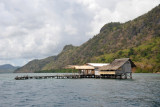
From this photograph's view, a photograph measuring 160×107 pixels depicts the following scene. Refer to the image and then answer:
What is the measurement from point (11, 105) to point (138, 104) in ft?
61.3

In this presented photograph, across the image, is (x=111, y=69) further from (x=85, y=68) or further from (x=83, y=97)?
(x=83, y=97)

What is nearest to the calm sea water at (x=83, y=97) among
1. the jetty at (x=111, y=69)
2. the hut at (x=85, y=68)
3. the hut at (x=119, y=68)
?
the hut at (x=119, y=68)

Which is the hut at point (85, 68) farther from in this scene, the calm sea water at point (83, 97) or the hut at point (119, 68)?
the calm sea water at point (83, 97)

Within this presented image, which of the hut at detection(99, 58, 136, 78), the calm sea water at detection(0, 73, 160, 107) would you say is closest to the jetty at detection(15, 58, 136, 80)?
the hut at detection(99, 58, 136, 78)

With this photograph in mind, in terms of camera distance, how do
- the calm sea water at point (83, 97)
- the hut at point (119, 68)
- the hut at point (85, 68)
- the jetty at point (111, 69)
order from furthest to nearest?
the hut at point (85, 68), the jetty at point (111, 69), the hut at point (119, 68), the calm sea water at point (83, 97)

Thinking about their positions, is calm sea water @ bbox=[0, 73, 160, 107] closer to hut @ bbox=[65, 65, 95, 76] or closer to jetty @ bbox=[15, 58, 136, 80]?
jetty @ bbox=[15, 58, 136, 80]

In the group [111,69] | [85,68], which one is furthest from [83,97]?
[85,68]

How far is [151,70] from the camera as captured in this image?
19312 centimetres

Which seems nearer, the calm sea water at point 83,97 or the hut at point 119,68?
the calm sea water at point 83,97

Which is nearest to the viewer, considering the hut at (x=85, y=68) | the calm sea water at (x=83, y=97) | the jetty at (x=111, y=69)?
the calm sea water at (x=83, y=97)

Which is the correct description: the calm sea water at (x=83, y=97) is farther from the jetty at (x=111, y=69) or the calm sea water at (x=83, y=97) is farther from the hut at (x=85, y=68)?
the hut at (x=85, y=68)

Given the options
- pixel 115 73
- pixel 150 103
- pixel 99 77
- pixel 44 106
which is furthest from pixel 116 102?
pixel 99 77

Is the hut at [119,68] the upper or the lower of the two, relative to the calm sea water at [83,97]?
upper

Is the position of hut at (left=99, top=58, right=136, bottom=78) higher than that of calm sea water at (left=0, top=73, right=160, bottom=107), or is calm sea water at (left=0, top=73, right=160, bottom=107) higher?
hut at (left=99, top=58, right=136, bottom=78)
